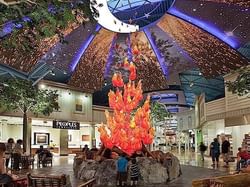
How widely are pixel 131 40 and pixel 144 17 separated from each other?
378cm

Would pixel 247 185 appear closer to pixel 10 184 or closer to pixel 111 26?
pixel 10 184

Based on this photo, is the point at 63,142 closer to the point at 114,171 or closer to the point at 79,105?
the point at 79,105

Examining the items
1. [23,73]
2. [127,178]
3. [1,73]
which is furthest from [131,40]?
[127,178]

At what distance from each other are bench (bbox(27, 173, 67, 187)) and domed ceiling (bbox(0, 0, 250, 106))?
49.6 feet

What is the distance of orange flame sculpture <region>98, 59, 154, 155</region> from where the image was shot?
16.2 metres

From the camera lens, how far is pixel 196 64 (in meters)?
30.2

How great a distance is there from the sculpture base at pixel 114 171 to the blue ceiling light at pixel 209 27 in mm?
13691

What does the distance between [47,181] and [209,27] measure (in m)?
21.5

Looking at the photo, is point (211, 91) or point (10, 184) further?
point (211, 91)

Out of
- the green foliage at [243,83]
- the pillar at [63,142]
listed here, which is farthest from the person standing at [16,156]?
the pillar at [63,142]

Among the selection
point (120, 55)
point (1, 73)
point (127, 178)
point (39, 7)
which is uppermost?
point (120, 55)

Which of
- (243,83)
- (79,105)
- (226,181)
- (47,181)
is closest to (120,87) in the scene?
(243,83)

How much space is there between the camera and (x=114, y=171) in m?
13.2

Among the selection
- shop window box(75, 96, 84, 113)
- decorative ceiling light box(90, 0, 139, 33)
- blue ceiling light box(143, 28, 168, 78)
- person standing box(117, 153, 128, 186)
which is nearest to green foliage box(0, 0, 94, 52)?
person standing box(117, 153, 128, 186)
